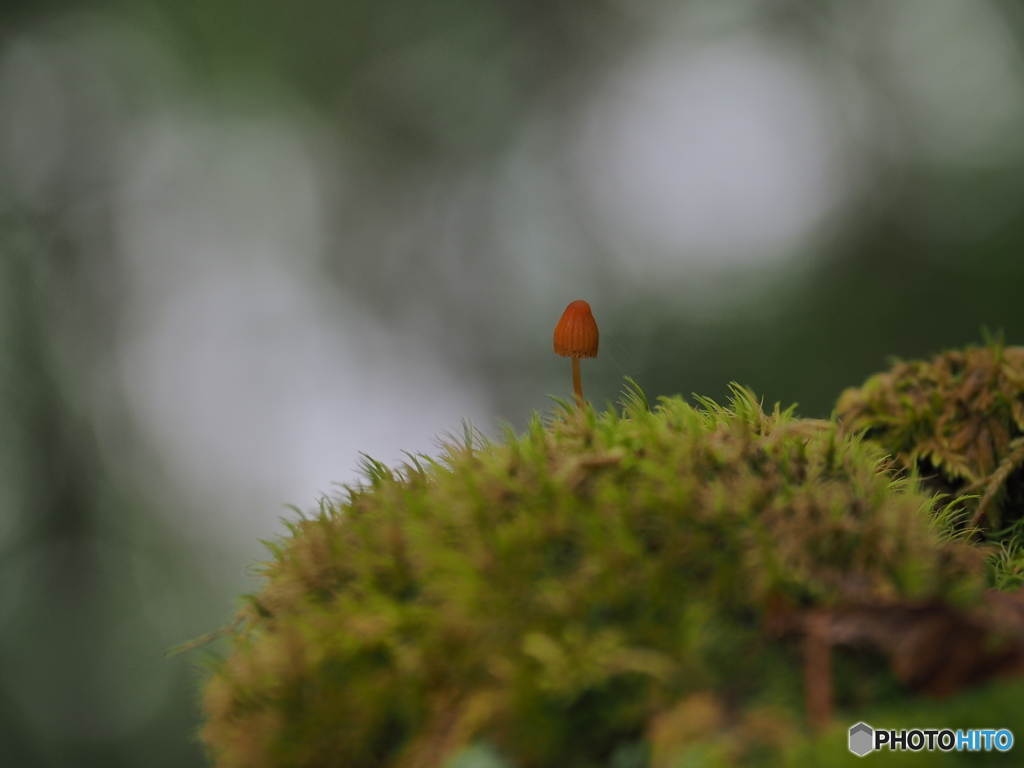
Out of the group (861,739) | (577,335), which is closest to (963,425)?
(577,335)

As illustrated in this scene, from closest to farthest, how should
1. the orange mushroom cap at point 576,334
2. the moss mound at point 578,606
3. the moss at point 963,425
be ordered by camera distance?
the moss mound at point 578,606, the orange mushroom cap at point 576,334, the moss at point 963,425

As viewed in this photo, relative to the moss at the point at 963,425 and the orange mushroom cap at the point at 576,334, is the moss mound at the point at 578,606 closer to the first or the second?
the orange mushroom cap at the point at 576,334

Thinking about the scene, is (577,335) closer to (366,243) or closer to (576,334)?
(576,334)

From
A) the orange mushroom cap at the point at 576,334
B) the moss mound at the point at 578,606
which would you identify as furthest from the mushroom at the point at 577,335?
the moss mound at the point at 578,606

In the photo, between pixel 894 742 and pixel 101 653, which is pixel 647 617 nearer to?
pixel 894 742

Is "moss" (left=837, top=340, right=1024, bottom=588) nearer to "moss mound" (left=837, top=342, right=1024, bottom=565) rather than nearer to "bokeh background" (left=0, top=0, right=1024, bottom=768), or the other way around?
"moss mound" (left=837, top=342, right=1024, bottom=565)

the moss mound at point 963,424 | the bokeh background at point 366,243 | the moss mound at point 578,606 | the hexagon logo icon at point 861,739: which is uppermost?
the bokeh background at point 366,243
